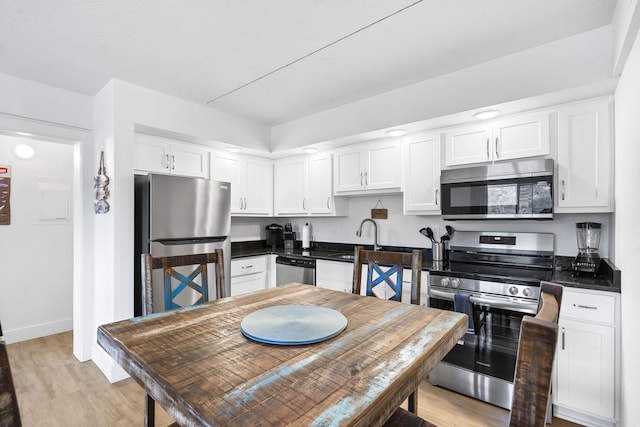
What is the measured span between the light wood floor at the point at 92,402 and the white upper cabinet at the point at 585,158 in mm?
1437

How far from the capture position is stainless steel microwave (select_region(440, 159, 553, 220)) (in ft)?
7.41

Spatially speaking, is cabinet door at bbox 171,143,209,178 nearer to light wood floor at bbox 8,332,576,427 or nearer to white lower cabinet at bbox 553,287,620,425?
light wood floor at bbox 8,332,576,427

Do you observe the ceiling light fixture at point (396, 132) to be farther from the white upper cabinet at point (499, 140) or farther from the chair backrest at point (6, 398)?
the chair backrest at point (6, 398)

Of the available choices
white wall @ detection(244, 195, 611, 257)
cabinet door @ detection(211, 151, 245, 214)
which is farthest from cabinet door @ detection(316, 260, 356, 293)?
cabinet door @ detection(211, 151, 245, 214)

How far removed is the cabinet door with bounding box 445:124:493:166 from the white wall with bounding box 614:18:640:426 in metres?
0.78

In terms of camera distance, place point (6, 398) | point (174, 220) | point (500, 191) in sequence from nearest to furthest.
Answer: point (6, 398), point (500, 191), point (174, 220)

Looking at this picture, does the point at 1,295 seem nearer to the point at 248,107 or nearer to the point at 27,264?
the point at 27,264

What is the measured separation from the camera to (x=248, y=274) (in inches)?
141

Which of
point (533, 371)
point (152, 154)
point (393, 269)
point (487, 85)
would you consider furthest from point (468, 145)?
point (152, 154)

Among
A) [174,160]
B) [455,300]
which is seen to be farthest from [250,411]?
[174,160]

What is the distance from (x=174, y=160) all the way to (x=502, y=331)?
321 cm

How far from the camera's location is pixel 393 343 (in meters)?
1.08

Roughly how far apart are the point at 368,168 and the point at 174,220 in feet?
6.34

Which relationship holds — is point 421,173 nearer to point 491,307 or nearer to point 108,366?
point 491,307
